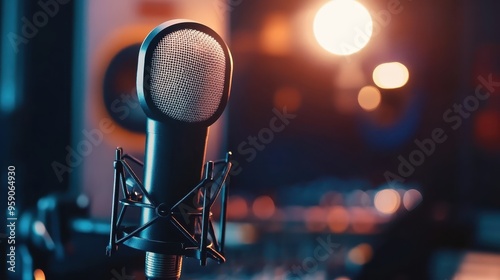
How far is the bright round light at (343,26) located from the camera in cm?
356

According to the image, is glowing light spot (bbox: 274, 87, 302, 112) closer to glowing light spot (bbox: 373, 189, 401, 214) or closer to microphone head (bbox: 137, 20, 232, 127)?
glowing light spot (bbox: 373, 189, 401, 214)

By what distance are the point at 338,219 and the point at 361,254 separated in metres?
0.53

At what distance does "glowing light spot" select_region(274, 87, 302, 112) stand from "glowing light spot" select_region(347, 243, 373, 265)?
1.73 metres

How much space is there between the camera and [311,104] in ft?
16.5

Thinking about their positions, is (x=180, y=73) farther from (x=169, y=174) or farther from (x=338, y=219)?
(x=338, y=219)

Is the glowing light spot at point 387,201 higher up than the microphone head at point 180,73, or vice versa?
the microphone head at point 180,73

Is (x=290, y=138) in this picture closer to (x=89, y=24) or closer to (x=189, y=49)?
(x=89, y=24)


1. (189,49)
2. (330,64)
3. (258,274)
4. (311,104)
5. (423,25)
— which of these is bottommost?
(258,274)

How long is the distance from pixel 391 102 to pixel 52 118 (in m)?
3.18

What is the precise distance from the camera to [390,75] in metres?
4.83

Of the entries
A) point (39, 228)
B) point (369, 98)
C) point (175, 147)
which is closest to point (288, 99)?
point (369, 98)

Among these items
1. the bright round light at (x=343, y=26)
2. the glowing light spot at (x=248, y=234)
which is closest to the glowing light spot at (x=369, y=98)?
the bright round light at (x=343, y=26)

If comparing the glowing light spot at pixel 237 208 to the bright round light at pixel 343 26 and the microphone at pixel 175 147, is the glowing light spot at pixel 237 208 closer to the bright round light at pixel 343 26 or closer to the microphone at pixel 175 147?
the bright round light at pixel 343 26

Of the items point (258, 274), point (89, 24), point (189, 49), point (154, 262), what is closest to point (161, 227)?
point (154, 262)
